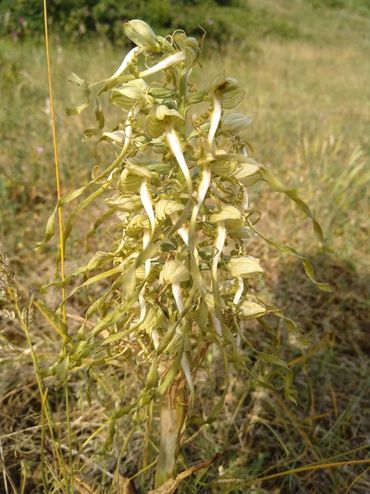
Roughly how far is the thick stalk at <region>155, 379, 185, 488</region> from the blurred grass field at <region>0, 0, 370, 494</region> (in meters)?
0.25

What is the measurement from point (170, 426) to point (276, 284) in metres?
1.38

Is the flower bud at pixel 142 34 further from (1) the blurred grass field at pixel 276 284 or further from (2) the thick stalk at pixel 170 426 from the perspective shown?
(2) the thick stalk at pixel 170 426

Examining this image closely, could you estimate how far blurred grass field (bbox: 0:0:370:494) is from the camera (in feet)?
4.99

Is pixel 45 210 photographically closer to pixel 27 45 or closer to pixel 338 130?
pixel 338 130

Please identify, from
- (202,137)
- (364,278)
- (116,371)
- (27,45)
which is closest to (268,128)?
(364,278)

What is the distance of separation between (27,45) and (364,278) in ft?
18.7

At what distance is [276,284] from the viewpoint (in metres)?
2.29

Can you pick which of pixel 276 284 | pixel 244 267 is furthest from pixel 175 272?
pixel 276 284

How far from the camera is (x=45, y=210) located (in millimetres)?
2639

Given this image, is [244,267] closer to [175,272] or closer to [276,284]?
[175,272]

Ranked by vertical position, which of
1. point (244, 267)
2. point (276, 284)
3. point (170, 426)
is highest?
point (244, 267)

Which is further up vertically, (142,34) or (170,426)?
(142,34)

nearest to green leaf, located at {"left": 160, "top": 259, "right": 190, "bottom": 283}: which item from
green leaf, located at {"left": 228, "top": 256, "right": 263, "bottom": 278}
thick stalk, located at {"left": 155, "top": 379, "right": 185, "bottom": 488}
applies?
green leaf, located at {"left": 228, "top": 256, "right": 263, "bottom": 278}

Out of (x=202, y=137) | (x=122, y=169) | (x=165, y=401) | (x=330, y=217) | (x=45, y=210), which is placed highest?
(x=202, y=137)
